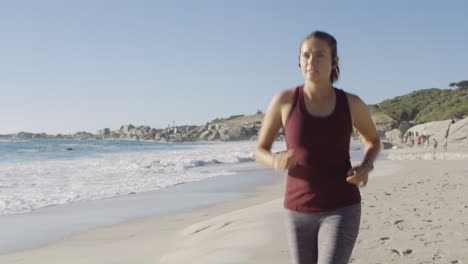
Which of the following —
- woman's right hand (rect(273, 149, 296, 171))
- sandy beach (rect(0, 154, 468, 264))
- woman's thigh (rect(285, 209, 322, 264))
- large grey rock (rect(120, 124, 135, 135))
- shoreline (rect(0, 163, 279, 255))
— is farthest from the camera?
large grey rock (rect(120, 124, 135, 135))

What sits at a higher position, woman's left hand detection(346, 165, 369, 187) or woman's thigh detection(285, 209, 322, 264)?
woman's left hand detection(346, 165, 369, 187)

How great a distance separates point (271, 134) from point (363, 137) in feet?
1.69

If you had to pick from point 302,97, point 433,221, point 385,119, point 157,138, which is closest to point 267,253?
point 433,221

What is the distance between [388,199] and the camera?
340 inches

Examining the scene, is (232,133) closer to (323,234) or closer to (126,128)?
(126,128)

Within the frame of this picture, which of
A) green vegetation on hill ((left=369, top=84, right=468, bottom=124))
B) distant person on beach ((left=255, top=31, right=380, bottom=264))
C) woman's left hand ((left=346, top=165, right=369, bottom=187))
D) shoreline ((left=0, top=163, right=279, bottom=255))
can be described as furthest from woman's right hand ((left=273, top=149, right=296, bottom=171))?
green vegetation on hill ((left=369, top=84, right=468, bottom=124))

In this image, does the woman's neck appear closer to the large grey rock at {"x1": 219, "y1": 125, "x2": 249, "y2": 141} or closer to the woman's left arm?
the woman's left arm

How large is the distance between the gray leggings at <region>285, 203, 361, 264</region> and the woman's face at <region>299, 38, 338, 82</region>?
0.65m

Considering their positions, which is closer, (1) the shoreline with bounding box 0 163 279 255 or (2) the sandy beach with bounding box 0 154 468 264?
(2) the sandy beach with bounding box 0 154 468 264

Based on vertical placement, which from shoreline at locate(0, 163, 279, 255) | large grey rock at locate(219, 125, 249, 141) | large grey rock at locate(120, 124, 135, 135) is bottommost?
shoreline at locate(0, 163, 279, 255)

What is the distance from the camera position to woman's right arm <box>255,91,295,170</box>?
2051 mm

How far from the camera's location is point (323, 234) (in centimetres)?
214

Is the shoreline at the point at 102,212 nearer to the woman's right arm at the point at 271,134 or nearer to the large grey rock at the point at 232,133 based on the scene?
the woman's right arm at the point at 271,134

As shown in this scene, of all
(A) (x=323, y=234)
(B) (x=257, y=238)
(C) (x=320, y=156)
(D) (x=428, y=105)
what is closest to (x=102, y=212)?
(B) (x=257, y=238)
